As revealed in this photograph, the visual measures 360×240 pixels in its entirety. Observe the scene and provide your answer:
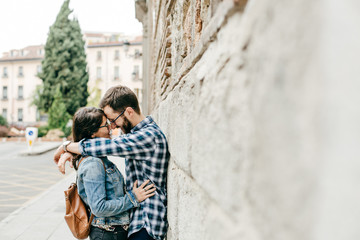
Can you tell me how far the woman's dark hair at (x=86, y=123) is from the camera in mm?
2387

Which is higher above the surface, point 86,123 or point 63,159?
point 86,123

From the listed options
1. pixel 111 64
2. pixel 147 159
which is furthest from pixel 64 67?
pixel 147 159

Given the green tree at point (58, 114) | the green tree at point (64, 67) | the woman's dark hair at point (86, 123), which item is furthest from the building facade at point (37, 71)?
the woman's dark hair at point (86, 123)

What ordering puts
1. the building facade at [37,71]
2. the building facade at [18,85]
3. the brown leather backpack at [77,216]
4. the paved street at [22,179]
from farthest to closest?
1. the building facade at [18,85]
2. the building facade at [37,71]
3. the paved street at [22,179]
4. the brown leather backpack at [77,216]

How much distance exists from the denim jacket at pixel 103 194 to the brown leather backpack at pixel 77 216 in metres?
0.06

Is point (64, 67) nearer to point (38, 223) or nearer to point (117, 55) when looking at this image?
point (117, 55)

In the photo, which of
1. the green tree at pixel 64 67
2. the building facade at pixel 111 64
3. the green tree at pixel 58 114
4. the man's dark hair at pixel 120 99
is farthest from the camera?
the building facade at pixel 111 64

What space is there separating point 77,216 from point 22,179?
9.99 meters

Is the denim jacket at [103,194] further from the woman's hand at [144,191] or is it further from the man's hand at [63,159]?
the man's hand at [63,159]

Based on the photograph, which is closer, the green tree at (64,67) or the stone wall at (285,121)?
the stone wall at (285,121)

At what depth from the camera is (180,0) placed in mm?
2041

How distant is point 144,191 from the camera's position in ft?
6.87

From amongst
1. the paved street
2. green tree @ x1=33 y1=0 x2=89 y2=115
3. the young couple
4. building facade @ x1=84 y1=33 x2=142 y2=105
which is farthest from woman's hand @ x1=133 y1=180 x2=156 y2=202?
building facade @ x1=84 y1=33 x2=142 y2=105

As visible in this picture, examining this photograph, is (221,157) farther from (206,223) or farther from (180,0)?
(180,0)
